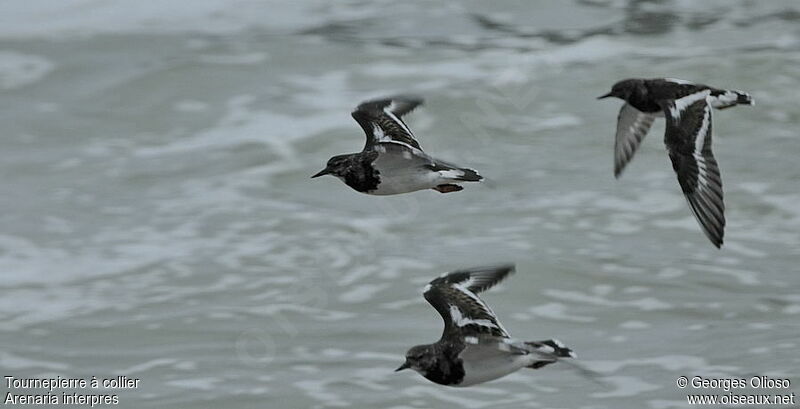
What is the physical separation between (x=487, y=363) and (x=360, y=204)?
738 centimetres

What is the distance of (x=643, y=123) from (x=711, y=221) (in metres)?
1.97

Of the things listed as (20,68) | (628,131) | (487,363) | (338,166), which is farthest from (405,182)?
(20,68)

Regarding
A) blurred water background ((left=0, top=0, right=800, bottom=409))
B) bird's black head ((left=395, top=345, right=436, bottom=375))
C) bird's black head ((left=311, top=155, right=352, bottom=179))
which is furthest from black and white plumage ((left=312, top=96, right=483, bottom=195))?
blurred water background ((left=0, top=0, right=800, bottom=409))

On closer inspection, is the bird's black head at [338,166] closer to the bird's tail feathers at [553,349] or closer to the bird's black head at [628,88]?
the bird's tail feathers at [553,349]

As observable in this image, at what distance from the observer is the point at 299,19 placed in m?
18.9

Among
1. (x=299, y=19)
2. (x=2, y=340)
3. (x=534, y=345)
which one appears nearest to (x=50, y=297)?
(x=2, y=340)

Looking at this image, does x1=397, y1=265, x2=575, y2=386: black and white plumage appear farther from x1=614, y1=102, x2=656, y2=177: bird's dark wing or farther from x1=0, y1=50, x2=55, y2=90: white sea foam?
x1=0, y1=50, x2=55, y2=90: white sea foam

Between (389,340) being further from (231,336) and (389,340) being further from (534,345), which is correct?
(534,345)

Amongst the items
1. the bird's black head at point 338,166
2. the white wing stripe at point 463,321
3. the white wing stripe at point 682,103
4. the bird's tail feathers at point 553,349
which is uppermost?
the white wing stripe at point 682,103

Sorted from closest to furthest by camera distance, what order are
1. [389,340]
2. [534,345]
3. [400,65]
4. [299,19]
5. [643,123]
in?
[534,345] < [643,123] < [389,340] < [400,65] < [299,19]

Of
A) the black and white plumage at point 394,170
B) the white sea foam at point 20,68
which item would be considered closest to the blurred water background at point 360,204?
the white sea foam at point 20,68

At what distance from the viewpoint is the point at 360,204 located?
13.5 meters

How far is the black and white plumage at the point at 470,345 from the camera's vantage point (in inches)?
239

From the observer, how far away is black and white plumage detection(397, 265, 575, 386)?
6.07m
